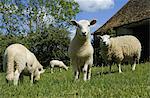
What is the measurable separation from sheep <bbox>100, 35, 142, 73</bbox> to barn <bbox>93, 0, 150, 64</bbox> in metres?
10.5

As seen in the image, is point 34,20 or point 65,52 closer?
point 65,52

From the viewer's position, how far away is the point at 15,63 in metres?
10.3

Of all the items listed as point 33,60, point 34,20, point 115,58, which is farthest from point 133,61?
point 34,20

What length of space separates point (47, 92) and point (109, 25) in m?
27.3

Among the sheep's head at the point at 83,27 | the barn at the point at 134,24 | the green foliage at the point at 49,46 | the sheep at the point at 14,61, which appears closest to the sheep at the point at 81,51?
the sheep's head at the point at 83,27

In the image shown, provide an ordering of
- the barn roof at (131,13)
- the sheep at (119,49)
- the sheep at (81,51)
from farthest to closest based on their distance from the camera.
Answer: the barn roof at (131,13)
the sheep at (119,49)
the sheep at (81,51)

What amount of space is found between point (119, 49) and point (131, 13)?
17.0 m

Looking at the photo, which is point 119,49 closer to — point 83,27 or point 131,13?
point 83,27

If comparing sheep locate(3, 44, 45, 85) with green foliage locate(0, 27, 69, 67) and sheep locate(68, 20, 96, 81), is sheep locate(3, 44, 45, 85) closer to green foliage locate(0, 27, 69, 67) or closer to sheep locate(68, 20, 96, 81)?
sheep locate(68, 20, 96, 81)

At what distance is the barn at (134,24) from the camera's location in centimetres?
2906

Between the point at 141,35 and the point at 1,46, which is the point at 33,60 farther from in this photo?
the point at 1,46

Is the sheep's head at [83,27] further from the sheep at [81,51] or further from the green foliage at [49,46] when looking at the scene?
the green foliage at [49,46]

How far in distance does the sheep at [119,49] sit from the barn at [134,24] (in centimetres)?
1055

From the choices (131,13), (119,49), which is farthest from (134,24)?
(119,49)
